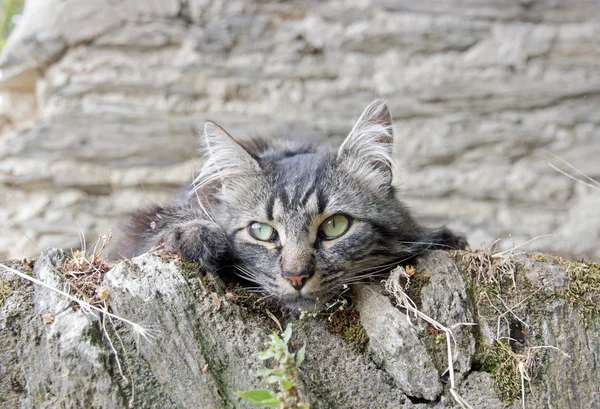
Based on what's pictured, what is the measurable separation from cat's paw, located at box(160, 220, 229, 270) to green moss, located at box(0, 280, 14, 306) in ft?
2.06

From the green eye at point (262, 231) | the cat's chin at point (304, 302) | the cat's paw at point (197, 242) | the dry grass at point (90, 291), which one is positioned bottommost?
the cat's chin at point (304, 302)

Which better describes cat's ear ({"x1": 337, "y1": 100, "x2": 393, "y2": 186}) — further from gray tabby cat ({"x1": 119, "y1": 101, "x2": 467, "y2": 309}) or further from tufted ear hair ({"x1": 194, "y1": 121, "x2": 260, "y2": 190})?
tufted ear hair ({"x1": 194, "y1": 121, "x2": 260, "y2": 190})

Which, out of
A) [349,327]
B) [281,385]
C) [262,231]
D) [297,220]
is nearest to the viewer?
[281,385]

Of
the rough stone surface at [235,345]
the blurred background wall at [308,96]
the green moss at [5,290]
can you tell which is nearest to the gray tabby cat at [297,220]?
the rough stone surface at [235,345]

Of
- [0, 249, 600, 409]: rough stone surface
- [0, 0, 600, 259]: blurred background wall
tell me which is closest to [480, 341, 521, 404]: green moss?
[0, 249, 600, 409]: rough stone surface

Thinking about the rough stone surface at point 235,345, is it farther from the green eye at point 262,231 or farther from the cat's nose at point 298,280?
the green eye at point 262,231

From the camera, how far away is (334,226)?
265 cm

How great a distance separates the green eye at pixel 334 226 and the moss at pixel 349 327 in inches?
14.9

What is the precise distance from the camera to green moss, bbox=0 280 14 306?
7.04 feet

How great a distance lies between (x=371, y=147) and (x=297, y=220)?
704mm

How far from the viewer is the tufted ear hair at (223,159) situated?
2.89m

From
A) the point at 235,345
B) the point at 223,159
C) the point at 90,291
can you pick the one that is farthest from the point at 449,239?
the point at 90,291

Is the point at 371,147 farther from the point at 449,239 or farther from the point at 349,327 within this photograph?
the point at 349,327

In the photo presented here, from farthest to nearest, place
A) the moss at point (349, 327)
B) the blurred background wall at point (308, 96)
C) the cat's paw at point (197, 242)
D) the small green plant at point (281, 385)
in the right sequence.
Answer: the blurred background wall at point (308, 96), the cat's paw at point (197, 242), the moss at point (349, 327), the small green plant at point (281, 385)
